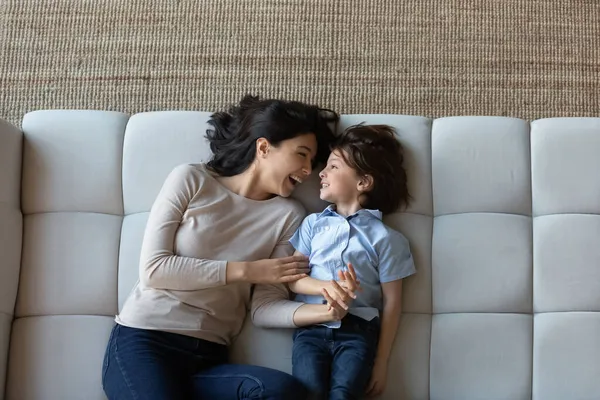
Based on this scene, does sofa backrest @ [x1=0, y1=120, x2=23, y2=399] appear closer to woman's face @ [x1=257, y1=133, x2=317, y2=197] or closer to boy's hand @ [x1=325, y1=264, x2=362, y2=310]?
woman's face @ [x1=257, y1=133, x2=317, y2=197]

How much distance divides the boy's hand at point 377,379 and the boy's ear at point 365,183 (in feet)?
1.37

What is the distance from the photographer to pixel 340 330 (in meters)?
1.59

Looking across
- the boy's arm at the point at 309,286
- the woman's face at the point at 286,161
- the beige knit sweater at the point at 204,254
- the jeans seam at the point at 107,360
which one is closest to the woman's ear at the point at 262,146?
the woman's face at the point at 286,161

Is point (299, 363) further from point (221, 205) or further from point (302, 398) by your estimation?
point (221, 205)

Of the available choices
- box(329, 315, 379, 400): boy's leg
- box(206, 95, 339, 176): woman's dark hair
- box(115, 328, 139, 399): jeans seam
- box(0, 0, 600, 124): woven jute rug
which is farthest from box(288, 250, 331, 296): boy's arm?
box(0, 0, 600, 124): woven jute rug

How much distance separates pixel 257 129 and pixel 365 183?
304 millimetres

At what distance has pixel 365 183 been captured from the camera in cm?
168

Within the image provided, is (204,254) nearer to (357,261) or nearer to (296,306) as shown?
(296,306)

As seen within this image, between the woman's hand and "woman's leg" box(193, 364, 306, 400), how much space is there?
0.21 metres

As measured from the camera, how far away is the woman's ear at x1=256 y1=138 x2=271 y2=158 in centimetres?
170

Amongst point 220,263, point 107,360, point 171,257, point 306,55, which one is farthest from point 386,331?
point 306,55

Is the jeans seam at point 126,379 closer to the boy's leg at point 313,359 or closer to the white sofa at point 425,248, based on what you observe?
the white sofa at point 425,248

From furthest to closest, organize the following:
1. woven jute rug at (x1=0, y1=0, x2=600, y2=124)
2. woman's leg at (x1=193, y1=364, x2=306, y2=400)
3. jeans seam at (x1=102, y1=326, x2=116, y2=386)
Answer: woven jute rug at (x1=0, y1=0, x2=600, y2=124)
jeans seam at (x1=102, y1=326, x2=116, y2=386)
woman's leg at (x1=193, y1=364, x2=306, y2=400)

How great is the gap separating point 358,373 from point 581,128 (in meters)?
0.87
